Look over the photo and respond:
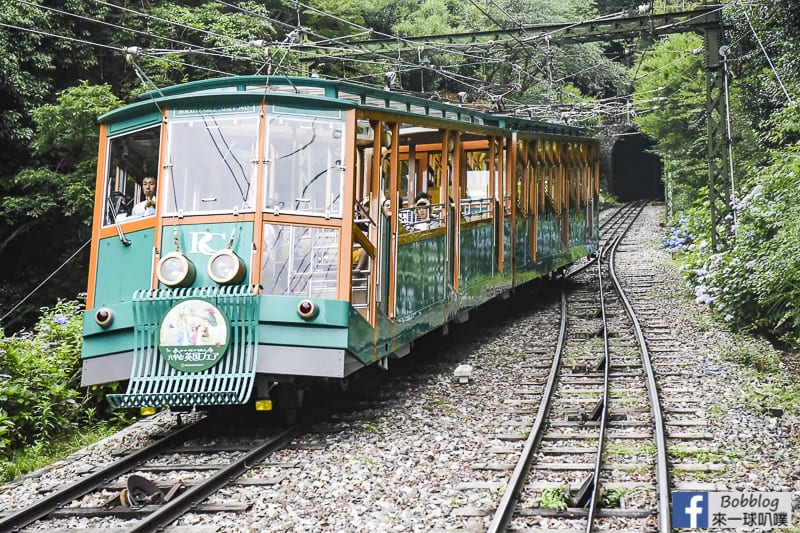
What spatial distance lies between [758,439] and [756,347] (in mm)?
4548

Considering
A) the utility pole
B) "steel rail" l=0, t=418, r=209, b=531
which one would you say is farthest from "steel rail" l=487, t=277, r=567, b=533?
the utility pole

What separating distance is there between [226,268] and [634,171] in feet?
178

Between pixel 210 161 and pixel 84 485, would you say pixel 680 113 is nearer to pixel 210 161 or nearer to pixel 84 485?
pixel 210 161

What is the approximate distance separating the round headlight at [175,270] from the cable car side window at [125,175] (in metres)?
0.82

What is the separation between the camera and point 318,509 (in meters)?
6.04

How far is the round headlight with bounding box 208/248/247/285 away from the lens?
7.58 m

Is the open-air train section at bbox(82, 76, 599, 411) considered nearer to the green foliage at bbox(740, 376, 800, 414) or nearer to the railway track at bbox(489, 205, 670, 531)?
the railway track at bbox(489, 205, 670, 531)

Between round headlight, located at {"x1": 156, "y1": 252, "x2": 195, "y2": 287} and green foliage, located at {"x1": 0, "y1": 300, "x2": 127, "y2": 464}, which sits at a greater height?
round headlight, located at {"x1": 156, "y1": 252, "x2": 195, "y2": 287}

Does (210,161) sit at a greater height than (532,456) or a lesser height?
greater

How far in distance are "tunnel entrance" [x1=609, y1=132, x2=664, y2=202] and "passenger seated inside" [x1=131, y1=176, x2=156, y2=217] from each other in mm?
50632

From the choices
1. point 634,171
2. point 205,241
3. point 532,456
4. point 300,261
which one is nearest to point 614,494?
point 532,456

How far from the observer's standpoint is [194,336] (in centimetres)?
749

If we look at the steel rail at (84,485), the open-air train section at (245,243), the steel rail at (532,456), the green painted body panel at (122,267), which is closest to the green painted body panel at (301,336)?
the open-air train section at (245,243)

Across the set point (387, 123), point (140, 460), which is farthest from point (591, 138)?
point (140, 460)
